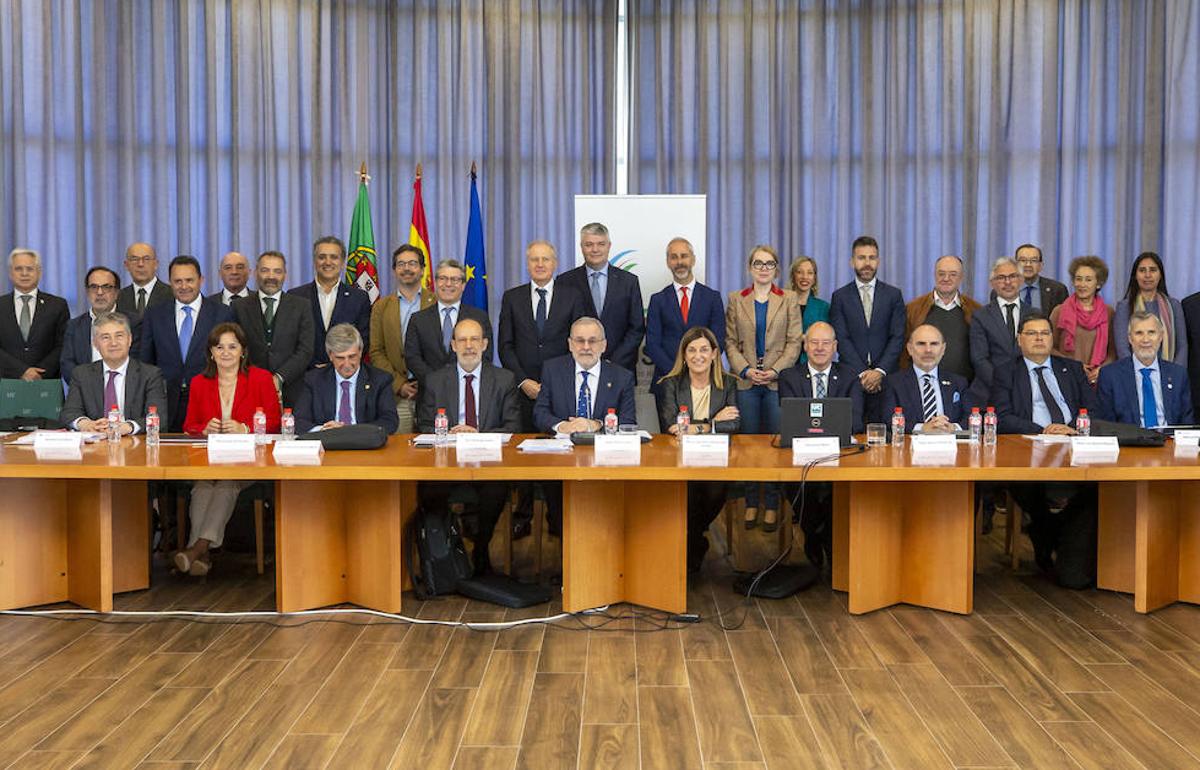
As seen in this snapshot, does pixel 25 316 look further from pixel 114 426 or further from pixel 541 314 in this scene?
pixel 541 314

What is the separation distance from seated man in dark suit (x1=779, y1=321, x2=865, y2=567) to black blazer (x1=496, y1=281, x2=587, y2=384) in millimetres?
1132

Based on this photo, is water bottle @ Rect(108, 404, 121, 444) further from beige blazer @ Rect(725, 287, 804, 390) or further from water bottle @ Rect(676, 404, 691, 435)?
beige blazer @ Rect(725, 287, 804, 390)

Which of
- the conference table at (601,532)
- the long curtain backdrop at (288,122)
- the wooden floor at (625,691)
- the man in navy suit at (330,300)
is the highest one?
the long curtain backdrop at (288,122)

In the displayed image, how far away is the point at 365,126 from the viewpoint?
7.94 metres

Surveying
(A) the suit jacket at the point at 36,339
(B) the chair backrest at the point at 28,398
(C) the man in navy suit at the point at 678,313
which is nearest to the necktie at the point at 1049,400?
(C) the man in navy suit at the point at 678,313

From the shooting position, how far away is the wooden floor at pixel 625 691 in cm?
256

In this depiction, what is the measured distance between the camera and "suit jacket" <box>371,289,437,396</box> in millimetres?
5469

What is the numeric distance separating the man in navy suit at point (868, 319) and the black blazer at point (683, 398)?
1.00 meters

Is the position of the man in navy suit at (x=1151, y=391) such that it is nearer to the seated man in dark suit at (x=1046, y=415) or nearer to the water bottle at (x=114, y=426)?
the seated man in dark suit at (x=1046, y=415)

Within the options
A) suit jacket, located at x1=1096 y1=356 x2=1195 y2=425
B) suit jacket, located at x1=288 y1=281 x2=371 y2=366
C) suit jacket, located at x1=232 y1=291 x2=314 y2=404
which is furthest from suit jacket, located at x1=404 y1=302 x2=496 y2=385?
suit jacket, located at x1=1096 y1=356 x2=1195 y2=425

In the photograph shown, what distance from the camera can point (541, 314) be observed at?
5.30 meters

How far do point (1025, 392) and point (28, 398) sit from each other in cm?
461

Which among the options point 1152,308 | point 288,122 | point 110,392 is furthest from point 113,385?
point 1152,308

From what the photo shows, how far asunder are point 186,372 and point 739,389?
2781mm
